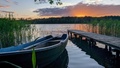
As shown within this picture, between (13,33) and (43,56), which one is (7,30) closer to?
(13,33)

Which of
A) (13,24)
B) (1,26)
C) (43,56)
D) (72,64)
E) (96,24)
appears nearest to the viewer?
(43,56)

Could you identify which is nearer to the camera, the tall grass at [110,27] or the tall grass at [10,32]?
the tall grass at [10,32]

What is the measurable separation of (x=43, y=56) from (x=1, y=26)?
216 inches

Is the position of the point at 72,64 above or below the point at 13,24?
below

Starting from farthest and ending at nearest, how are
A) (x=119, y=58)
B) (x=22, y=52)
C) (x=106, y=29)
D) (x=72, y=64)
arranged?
(x=106, y=29), (x=119, y=58), (x=72, y=64), (x=22, y=52)

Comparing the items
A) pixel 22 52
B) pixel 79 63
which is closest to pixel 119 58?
pixel 79 63

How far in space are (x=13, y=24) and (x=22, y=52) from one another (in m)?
7.02

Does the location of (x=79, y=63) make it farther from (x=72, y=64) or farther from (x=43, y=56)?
(x=43, y=56)

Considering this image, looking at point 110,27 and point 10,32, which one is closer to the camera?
point 10,32

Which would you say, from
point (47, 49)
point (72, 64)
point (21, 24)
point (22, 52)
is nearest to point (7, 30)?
point (21, 24)

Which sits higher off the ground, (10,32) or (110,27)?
(10,32)

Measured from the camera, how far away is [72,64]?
30.5ft

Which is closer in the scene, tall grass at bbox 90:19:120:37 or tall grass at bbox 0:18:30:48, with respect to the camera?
tall grass at bbox 0:18:30:48

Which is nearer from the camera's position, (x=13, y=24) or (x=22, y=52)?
(x=22, y=52)
